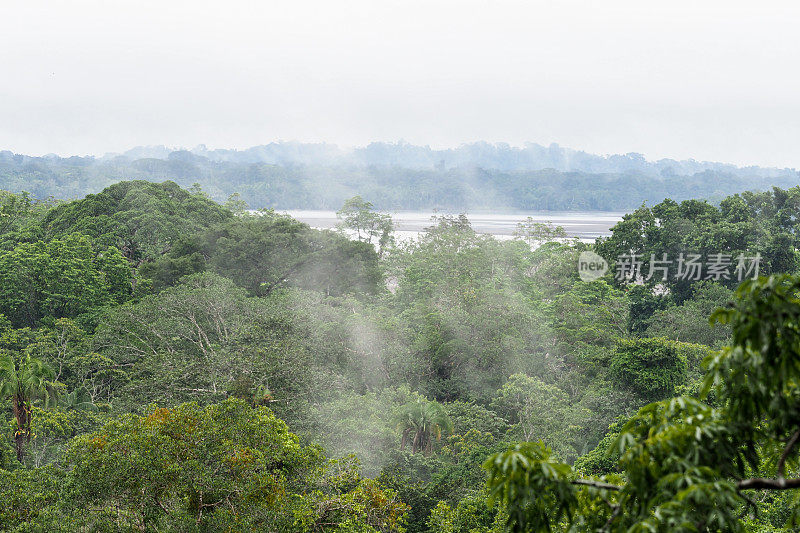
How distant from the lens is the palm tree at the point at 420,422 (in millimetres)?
14172

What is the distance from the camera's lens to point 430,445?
14.6 m

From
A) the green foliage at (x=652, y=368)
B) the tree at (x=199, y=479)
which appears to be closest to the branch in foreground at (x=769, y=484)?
the tree at (x=199, y=479)

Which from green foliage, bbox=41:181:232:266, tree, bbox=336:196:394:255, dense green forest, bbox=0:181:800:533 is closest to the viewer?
dense green forest, bbox=0:181:800:533

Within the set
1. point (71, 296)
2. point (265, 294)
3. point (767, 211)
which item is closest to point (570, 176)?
point (767, 211)

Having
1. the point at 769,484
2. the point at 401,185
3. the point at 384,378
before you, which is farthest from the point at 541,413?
the point at 401,185

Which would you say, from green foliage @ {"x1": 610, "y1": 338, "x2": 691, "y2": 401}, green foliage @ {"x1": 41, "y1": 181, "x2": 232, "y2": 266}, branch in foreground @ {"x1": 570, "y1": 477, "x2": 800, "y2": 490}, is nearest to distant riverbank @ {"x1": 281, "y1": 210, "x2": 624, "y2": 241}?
green foliage @ {"x1": 41, "y1": 181, "x2": 232, "y2": 266}

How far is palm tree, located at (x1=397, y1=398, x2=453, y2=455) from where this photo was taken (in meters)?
14.2

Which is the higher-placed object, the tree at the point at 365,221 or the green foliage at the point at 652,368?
the tree at the point at 365,221

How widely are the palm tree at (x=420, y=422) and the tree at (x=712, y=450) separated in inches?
463

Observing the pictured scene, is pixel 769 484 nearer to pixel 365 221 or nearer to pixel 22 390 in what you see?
pixel 22 390

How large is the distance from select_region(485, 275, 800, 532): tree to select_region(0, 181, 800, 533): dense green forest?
12mm

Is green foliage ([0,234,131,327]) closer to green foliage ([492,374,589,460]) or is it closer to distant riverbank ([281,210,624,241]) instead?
green foliage ([492,374,589,460])

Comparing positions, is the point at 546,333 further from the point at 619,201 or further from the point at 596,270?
the point at 619,201

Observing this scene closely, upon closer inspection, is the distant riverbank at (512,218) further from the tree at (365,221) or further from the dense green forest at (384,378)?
the dense green forest at (384,378)
